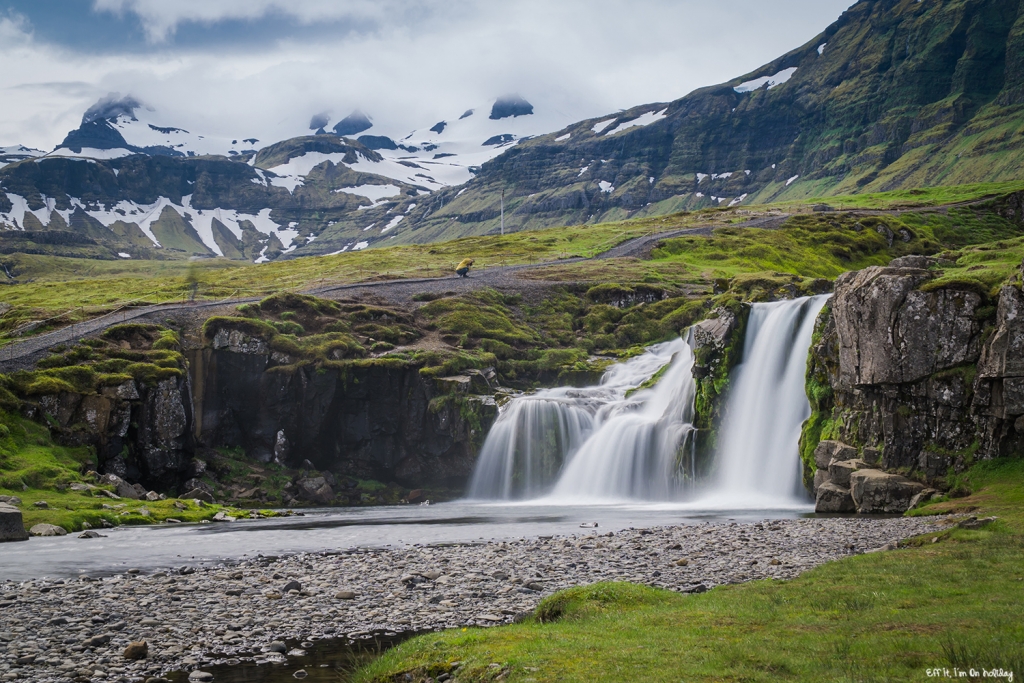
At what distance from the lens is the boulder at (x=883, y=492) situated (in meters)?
40.8

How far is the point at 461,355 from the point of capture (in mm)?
83250

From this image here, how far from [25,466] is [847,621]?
5446 centimetres

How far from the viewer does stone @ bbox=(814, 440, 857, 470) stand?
45906 millimetres

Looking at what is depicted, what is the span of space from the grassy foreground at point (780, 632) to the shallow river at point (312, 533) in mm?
19407

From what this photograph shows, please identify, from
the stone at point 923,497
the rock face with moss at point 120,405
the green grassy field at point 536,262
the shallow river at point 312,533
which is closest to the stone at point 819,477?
the shallow river at point 312,533

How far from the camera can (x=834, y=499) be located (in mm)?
43844

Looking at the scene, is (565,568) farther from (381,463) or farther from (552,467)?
(381,463)

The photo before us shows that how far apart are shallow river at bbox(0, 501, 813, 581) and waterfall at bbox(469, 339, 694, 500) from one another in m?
6.76

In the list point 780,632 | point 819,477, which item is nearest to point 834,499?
point 819,477

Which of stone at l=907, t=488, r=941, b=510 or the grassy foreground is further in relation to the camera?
stone at l=907, t=488, r=941, b=510

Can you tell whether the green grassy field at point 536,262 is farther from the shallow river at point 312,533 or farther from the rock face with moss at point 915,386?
the rock face with moss at point 915,386

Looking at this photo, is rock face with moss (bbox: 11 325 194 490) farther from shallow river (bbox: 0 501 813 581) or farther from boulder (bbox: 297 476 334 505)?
shallow river (bbox: 0 501 813 581)

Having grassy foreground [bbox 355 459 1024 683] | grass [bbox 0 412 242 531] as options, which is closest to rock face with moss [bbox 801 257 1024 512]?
grassy foreground [bbox 355 459 1024 683]

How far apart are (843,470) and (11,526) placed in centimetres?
4489
